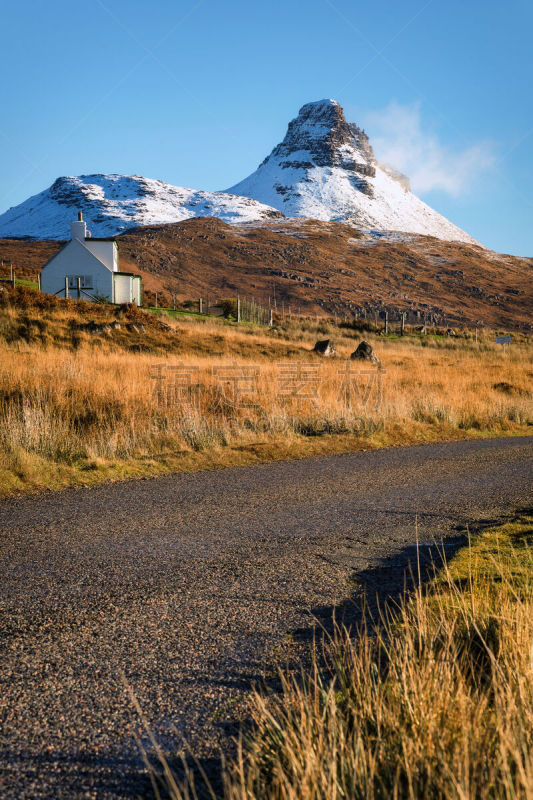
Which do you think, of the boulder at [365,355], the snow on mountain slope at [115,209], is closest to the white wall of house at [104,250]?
the boulder at [365,355]

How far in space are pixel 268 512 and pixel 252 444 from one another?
4999 millimetres

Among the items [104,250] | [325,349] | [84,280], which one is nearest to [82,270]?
[84,280]

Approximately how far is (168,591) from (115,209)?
17710 centimetres

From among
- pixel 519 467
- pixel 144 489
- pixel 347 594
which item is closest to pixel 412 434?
pixel 519 467

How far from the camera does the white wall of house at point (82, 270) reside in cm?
4562

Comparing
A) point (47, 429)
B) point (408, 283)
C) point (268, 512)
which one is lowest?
point (268, 512)

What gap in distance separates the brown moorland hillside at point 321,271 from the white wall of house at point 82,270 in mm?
38952

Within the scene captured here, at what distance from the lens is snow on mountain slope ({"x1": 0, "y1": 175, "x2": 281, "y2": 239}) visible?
506 feet

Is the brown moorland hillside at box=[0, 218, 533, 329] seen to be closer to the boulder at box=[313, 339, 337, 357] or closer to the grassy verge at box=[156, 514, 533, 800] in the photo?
the boulder at box=[313, 339, 337, 357]

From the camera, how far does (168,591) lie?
4.23 meters

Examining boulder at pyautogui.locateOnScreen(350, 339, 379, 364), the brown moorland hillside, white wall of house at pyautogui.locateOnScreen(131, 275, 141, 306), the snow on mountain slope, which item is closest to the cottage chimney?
white wall of house at pyautogui.locateOnScreen(131, 275, 141, 306)

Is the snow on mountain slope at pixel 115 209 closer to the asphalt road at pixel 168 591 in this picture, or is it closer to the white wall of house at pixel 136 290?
the white wall of house at pixel 136 290

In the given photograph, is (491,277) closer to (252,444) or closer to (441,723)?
(252,444)

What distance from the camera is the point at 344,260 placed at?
397 ft
